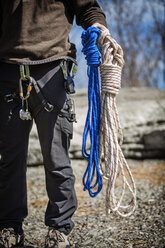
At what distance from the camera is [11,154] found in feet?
5.70

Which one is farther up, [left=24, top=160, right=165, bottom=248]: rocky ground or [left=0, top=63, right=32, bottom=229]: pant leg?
[left=0, top=63, right=32, bottom=229]: pant leg

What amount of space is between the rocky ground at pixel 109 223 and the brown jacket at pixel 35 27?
1.28 metres

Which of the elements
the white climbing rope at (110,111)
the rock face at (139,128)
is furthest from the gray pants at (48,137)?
the rock face at (139,128)

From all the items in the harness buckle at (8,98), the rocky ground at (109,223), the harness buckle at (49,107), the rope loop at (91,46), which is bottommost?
the rocky ground at (109,223)

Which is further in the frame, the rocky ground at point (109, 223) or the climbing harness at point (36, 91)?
the rocky ground at point (109, 223)

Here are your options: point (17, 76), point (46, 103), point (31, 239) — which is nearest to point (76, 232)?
point (31, 239)

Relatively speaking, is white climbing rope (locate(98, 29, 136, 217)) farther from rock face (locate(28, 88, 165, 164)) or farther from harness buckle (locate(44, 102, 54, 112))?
→ rock face (locate(28, 88, 165, 164))

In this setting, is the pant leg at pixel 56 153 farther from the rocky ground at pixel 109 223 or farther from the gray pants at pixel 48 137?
the rocky ground at pixel 109 223

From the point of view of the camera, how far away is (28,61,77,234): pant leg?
167 centimetres

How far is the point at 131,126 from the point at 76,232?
2896 mm

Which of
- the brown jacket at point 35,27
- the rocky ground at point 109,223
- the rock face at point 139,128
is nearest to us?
the brown jacket at point 35,27

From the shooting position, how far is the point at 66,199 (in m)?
1.72

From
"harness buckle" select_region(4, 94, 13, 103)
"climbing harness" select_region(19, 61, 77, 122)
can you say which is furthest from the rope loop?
"harness buckle" select_region(4, 94, 13, 103)

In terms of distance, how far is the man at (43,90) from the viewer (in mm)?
1624
